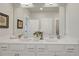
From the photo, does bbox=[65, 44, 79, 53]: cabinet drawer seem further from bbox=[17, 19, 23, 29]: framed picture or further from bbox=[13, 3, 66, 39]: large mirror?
bbox=[17, 19, 23, 29]: framed picture

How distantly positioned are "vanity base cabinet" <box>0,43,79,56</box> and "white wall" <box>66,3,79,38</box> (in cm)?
18

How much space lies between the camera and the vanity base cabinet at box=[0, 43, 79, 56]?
1778mm

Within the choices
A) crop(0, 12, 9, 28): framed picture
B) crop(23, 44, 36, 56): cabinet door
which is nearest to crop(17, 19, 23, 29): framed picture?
crop(0, 12, 9, 28): framed picture

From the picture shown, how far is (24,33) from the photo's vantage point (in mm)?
1787

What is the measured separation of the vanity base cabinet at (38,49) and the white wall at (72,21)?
18cm

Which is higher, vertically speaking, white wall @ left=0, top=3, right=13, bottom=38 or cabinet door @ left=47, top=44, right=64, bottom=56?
white wall @ left=0, top=3, right=13, bottom=38

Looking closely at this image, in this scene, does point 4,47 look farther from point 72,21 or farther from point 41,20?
point 72,21

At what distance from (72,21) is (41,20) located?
0.45m

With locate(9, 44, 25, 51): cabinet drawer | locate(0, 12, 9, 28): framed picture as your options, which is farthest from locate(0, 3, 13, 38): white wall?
locate(9, 44, 25, 51): cabinet drawer

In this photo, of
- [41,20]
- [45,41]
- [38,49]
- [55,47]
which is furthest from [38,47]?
[41,20]

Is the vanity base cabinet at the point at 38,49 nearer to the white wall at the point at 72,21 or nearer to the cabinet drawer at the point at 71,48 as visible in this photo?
the cabinet drawer at the point at 71,48

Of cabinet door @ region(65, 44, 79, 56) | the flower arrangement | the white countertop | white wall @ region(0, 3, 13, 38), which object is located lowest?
cabinet door @ region(65, 44, 79, 56)

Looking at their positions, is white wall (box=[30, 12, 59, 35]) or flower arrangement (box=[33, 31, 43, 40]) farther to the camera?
flower arrangement (box=[33, 31, 43, 40])

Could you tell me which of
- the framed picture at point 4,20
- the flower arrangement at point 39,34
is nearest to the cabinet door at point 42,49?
the flower arrangement at point 39,34
